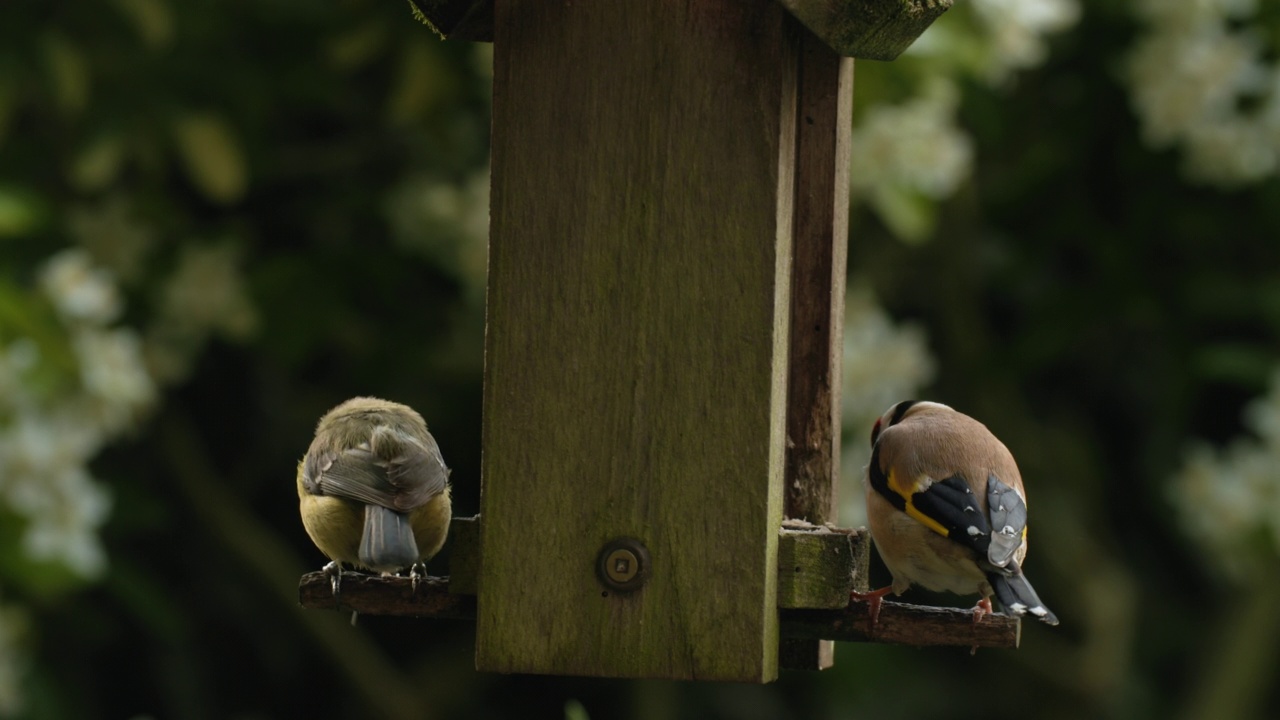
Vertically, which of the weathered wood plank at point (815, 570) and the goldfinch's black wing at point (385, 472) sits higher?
the goldfinch's black wing at point (385, 472)

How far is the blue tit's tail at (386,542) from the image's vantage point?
108 inches

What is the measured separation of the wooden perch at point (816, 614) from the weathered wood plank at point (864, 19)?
86 cm

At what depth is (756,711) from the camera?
666 cm

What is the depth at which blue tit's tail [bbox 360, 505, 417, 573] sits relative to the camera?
2.75 metres

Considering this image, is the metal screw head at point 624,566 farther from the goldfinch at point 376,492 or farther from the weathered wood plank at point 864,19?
the weathered wood plank at point 864,19

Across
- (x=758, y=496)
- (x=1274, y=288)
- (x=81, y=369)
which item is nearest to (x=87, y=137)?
(x=81, y=369)

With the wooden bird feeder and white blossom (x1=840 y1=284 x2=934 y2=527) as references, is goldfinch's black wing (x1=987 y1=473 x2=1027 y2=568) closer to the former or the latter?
the wooden bird feeder

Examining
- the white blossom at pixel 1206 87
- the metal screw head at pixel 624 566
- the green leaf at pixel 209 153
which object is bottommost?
the metal screw head at pixel 624 566

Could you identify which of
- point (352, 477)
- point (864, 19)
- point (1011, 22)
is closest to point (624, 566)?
point (352, 477)

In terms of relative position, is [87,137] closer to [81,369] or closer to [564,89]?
[81,369]

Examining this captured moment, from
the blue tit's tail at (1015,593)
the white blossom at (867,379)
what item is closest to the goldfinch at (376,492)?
the blue tit's tail at (1015,593)

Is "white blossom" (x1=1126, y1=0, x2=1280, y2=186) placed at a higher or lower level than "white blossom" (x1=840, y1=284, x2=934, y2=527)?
higher

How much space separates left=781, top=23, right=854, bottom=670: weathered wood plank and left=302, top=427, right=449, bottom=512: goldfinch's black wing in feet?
1.95

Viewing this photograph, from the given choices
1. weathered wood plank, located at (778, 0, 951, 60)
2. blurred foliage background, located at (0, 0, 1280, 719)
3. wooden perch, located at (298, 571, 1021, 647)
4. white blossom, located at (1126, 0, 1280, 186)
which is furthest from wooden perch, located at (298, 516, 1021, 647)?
white blossom, located at (1126, 0, 1280, 186)
